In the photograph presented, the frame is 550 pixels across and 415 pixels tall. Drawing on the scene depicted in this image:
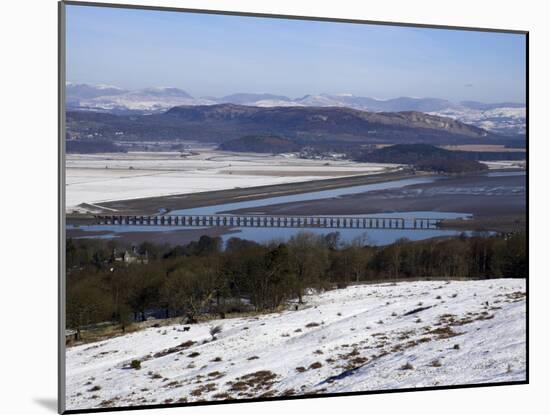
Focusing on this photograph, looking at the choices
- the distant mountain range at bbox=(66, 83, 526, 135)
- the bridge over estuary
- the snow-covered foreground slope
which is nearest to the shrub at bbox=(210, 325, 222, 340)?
the snow-covered foreground slope

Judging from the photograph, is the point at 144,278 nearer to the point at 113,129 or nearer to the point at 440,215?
the point at 113,129

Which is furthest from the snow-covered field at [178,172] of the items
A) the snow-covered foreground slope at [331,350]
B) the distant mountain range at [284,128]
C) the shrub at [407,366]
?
the shrub at [407,366]

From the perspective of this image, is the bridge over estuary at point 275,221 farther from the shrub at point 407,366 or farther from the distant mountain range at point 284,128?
the shrub at point 407,366


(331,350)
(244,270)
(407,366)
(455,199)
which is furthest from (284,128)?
(407,366)

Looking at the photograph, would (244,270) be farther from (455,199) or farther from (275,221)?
(455,199)

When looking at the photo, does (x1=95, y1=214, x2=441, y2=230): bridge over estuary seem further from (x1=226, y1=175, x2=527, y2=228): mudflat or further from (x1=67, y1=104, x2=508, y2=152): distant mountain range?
(x1=67, y1=104, x2=508, y2=152): distant mountain range

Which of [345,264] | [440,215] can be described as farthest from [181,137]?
[440,215]
